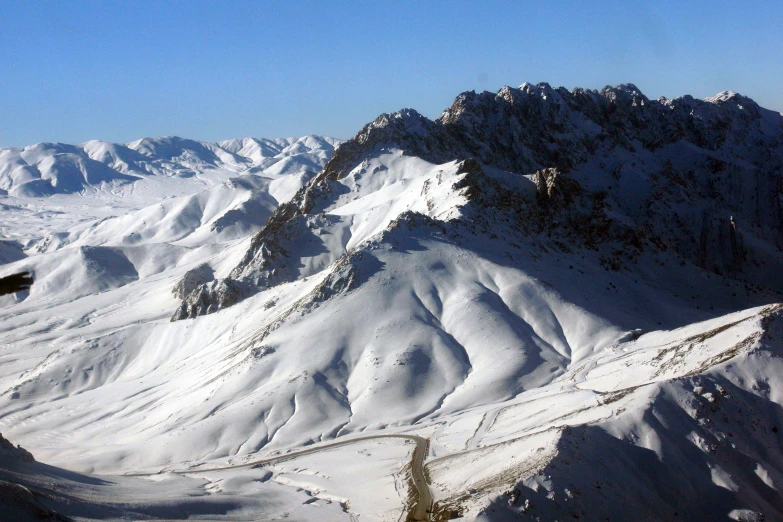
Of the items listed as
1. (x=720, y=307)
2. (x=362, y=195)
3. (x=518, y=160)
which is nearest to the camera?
(x=720, y=307)

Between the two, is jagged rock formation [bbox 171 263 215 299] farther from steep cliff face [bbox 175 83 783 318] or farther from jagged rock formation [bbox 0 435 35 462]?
jagged rock formation [bbox 0 435 35 462]

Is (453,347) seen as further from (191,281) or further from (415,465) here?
(191,281)

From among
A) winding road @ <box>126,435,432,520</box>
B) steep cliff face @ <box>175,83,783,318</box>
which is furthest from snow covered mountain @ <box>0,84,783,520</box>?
steep cliff face @ <box>175,83,783,318</box>

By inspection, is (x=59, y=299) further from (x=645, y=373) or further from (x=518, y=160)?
(x=645, y=373)

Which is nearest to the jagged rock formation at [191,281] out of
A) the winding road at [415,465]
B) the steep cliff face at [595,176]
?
the steep cliff face at [595,176]

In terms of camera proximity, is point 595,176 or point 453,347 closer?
point 453,347

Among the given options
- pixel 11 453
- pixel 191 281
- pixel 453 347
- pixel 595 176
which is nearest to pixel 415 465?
pixel 11 453

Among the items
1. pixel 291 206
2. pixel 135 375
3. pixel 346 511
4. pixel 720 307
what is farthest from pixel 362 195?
pixel 346 511
